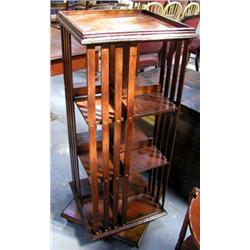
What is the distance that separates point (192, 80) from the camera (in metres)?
1.79

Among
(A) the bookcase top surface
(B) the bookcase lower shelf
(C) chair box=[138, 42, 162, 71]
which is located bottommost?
(B) the bookcase lower shelf

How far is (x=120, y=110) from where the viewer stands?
100 centimetres

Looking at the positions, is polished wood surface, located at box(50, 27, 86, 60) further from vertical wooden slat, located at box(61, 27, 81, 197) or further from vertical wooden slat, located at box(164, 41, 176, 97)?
vertical wooden slat, located at box(164, 41, 176, 97)

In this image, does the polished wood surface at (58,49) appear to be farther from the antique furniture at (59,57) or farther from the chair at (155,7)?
the chair at (155,7)

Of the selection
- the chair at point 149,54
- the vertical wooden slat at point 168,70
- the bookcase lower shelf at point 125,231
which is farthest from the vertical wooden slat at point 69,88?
the chair at point 149,54

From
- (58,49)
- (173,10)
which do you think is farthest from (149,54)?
(173,10)

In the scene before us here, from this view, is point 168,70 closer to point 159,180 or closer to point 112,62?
point 112,62

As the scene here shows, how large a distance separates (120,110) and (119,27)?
289 millimetres

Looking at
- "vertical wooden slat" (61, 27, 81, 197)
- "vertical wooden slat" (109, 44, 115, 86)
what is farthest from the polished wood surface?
"vertical wooden slat" (109, 44, 115, 86)

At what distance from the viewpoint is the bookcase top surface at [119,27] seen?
823 mm

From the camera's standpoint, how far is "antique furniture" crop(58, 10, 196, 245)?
2.93ft
